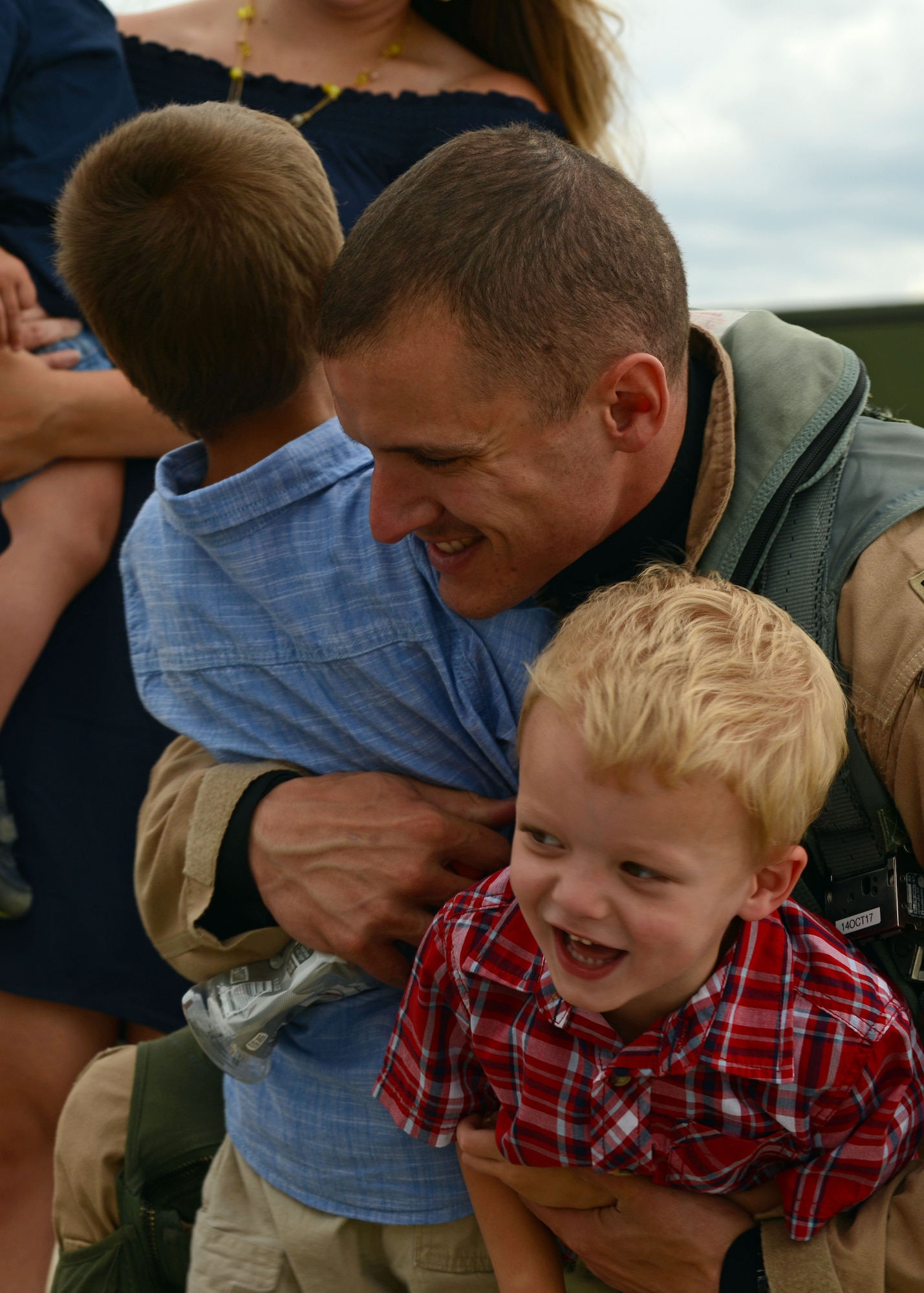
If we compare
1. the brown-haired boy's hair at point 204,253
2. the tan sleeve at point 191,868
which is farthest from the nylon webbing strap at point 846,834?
the brown-haired boy's hair at point 204,253

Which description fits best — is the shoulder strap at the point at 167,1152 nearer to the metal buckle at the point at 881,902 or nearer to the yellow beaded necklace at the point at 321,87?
the metal buckle at the point at 881,902

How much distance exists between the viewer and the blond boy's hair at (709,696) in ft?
3.56

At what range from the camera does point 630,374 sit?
4.32 feet

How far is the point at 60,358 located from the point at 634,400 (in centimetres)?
124

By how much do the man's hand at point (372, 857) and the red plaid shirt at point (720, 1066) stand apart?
0.15 metres

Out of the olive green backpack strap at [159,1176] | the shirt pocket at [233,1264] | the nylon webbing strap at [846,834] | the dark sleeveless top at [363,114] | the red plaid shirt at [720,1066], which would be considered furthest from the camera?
the dark sleeveless top at [363,114]

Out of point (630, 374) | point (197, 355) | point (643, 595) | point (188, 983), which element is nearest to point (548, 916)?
A: point (643, 595)

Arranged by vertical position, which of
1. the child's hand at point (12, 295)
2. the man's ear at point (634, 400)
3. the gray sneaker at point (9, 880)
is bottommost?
the gray sneaker at point (9, 880)

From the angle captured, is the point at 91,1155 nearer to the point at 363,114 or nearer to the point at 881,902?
the point at 881,902

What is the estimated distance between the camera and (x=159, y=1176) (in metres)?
1.78

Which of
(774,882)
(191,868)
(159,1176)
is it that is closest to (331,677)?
(191,868)

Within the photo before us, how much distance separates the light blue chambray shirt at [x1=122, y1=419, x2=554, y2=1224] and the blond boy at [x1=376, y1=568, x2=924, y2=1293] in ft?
0.66

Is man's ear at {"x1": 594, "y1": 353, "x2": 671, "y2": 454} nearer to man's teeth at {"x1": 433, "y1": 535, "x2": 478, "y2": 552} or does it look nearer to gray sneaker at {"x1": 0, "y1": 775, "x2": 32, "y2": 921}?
man's teeth at {"x1": 433, "y1": 535, "x2": 478, "y2": 552}

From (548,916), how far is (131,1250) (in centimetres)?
101
